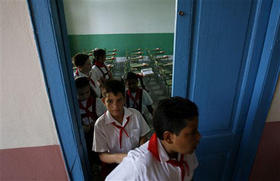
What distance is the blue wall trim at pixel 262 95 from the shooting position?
1028mm

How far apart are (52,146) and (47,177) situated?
25 cm

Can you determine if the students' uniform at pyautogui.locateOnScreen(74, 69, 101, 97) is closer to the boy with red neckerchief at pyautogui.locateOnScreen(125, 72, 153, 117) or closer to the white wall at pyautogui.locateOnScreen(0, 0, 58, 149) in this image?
the boy with red neckerchief at pyautogui.locateOnScreen(125, 72, 153, 117)

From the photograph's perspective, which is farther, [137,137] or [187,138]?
[137,137]

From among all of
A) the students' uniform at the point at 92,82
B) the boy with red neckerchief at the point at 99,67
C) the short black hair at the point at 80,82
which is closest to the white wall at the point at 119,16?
the boy with red neckerchief at the point at 99,67

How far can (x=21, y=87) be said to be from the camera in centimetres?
80

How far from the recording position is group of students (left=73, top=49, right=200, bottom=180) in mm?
724

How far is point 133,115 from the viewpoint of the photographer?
1.21 meters

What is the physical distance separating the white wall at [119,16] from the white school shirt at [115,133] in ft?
23.0

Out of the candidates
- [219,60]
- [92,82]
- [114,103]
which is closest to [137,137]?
[114,103]

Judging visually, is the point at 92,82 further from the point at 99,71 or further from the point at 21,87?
the point at 21,87

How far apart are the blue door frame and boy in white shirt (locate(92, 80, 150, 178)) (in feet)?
0.45

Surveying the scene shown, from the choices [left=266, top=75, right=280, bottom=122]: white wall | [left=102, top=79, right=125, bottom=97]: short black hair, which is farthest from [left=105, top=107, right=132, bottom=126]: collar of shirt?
[left=266, top=75, right=280, bottom=122]: white wall

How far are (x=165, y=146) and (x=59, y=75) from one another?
0.63 meters

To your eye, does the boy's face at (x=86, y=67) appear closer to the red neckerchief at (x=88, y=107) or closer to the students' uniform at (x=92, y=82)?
the students' uniform at (x=92, y=82)
